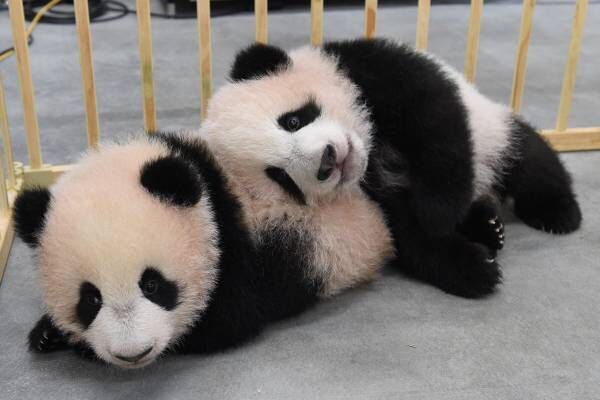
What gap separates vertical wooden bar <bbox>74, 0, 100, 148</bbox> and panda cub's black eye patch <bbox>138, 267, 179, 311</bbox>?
0.70 meters

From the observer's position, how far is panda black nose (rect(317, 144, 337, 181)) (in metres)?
1.36

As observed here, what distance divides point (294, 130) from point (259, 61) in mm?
204

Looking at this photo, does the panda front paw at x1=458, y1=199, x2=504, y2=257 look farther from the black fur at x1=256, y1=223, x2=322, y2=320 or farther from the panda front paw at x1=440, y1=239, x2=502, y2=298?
the black fur at x1=256, y1=223, x2=322, y2=320

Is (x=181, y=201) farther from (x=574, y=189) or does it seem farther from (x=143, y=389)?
(x=574, y=189)

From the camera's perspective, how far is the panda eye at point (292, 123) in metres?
1.44

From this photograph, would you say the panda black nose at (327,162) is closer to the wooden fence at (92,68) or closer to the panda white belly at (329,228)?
the panda white belly at (329,228)

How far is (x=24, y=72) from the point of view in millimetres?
1903

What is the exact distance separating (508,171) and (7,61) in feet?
7.76

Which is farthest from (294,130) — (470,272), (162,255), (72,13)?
(72,13)

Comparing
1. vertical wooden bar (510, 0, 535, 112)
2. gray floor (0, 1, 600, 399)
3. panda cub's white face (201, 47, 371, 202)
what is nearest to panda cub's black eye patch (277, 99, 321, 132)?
panda cub's white face (201, 47, 371, 202)

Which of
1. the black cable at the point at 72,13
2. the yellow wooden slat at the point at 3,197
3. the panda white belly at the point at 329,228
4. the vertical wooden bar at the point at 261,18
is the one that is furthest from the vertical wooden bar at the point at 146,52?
the black cable at the point at 72,13

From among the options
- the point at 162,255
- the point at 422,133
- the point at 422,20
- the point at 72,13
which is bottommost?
the point at 72,13

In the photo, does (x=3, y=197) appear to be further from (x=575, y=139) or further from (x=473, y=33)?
(x=575, y=139)

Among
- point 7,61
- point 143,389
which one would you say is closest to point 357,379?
point 143,389
